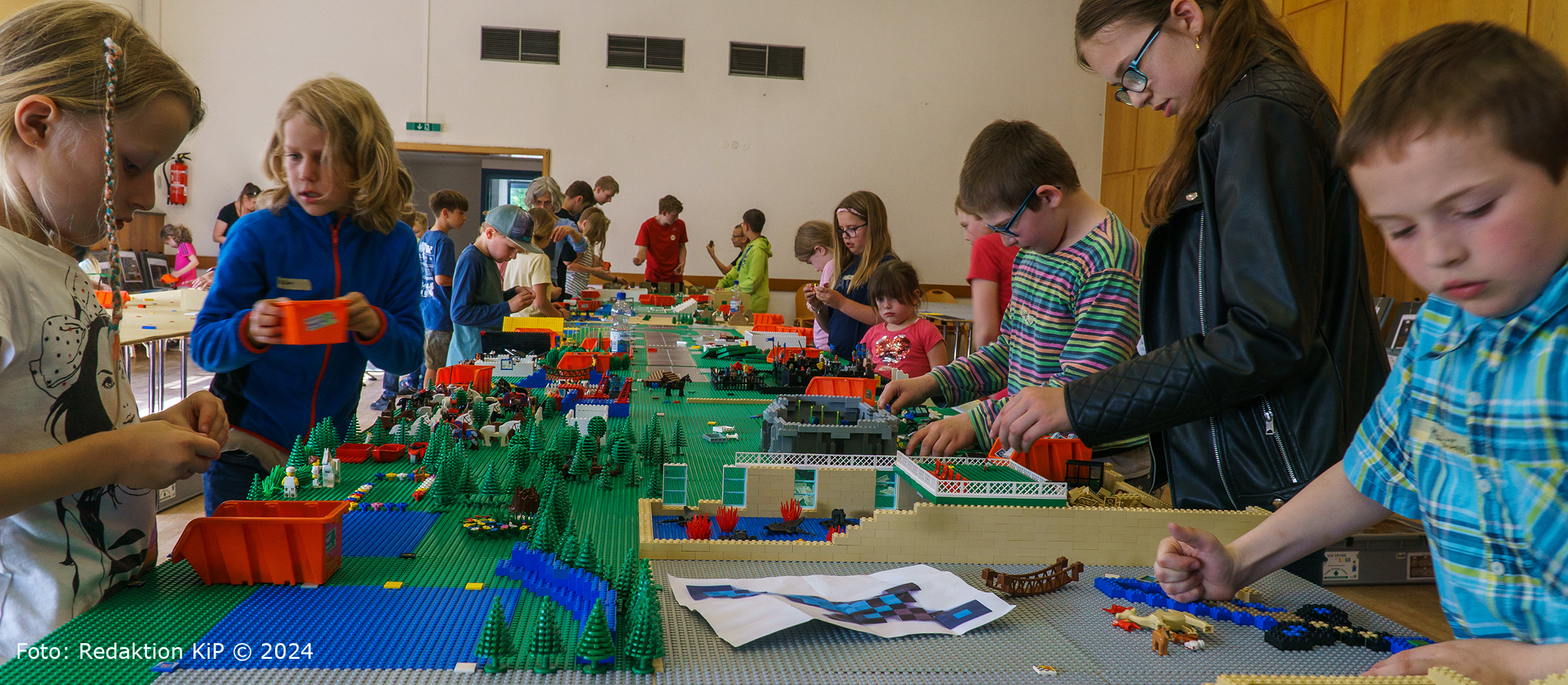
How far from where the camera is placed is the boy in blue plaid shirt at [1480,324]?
1.04m

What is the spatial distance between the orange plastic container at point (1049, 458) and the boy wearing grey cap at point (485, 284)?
15.2ft

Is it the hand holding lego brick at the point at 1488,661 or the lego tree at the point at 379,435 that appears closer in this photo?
the hand holding lego brick at the point at 1488,661

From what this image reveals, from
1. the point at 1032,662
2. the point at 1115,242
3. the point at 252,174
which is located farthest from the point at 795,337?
the point at 252,174

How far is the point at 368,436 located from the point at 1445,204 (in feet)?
8.69

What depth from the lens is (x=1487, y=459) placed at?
1.19m

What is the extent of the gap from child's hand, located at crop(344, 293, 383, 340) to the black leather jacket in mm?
2032

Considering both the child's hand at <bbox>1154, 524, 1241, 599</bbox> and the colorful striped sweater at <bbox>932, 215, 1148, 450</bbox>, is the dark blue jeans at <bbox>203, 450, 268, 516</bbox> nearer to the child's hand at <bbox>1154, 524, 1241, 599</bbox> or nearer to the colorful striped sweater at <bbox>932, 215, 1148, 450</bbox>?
the colorful striped sweater at <bbox>932, 215, 1148, 450</bbox>

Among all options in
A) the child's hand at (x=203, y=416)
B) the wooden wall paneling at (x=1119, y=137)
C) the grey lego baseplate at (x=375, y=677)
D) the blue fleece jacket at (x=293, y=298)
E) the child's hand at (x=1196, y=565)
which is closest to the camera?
the grey lego baseplate at (x=375, y=677)

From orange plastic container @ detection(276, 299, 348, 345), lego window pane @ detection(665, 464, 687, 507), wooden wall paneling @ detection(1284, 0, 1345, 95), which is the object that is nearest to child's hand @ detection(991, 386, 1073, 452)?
lego window pane @ detection(665, 464, 687, 507)

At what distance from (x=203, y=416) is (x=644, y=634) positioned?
1209mm

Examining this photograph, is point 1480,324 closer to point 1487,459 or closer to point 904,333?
point 1487,459

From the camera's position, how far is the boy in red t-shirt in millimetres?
12344

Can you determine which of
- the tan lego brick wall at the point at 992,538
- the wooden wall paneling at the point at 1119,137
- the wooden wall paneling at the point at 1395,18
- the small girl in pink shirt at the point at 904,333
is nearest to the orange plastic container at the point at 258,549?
the tan lego brick wall at the point at 992,538

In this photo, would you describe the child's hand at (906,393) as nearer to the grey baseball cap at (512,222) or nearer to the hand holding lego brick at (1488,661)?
the hand holding lego brick at (1488,661)
